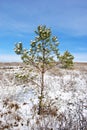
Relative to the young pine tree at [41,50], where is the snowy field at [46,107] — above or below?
below

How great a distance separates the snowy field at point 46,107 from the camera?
8.59 metres

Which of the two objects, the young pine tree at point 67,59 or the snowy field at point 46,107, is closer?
the snowy field at point 46,107

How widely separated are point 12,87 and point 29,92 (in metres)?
1.47

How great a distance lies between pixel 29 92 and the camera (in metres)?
13.4

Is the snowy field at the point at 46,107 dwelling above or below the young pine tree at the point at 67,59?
below

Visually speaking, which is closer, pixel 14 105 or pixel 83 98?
pixel 14 105

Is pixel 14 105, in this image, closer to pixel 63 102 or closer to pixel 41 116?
pixel 41 116

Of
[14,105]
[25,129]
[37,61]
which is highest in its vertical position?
[37,61]

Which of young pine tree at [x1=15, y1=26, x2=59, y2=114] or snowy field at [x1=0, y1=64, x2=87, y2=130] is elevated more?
young pine tree at [x1=15, y1=26, x2=59, y2=114]

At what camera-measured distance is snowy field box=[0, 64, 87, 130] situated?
8594mm

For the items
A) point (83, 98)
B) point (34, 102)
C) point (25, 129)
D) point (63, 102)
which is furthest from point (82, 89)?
point (25, 129)

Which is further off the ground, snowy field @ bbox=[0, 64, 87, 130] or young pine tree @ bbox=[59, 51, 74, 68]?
young pine tree @ bbox=[59, 51, 74, 68]

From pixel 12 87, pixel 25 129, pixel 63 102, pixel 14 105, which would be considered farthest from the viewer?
pixel 12 87

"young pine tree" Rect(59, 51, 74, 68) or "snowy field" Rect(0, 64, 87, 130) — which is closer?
"snowy field" Rect(0, 64, 87, 130)
